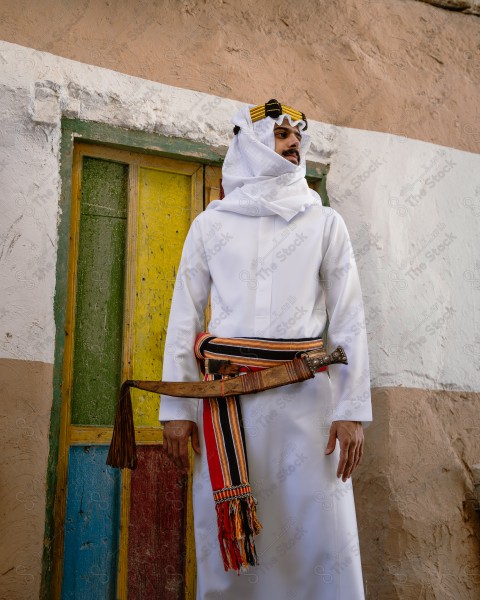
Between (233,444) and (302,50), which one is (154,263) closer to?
(233,444)

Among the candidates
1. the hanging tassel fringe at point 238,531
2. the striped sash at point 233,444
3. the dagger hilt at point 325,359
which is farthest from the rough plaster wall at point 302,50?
the hanging tassel fringe at point 238,531

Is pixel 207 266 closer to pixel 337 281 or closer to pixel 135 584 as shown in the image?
pixel 337 281

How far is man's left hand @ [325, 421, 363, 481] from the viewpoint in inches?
93.7

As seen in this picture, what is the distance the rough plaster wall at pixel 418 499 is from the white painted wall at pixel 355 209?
0.18 metres

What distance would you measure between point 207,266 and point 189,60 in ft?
4.98

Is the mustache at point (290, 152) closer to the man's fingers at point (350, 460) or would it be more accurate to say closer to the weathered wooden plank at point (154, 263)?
the weathered wooden plank at point (154, 263)

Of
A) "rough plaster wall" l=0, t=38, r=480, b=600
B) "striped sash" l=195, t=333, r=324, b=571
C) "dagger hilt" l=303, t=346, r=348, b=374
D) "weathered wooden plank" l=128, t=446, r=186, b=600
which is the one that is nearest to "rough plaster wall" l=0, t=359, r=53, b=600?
"rough plaster wall" l=0, t=38, r=480, b=600

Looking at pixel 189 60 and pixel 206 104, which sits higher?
pixel 189 60

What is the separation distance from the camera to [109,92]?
11.4 feet

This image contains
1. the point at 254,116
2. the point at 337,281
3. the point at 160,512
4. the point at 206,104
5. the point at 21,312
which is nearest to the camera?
the point at 337,281

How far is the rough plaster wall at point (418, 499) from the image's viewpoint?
351 cm

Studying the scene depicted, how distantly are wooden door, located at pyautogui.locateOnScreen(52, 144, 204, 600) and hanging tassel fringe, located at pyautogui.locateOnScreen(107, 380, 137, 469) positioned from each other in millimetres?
748

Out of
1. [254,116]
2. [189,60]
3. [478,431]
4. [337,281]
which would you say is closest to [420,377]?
[478,431]

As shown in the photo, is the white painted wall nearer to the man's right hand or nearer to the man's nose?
the man's right hand
